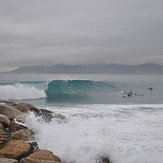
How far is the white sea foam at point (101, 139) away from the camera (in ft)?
18.9

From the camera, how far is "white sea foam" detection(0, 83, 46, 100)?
22.9m

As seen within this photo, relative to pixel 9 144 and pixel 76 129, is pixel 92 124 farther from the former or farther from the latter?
pixel 9 144

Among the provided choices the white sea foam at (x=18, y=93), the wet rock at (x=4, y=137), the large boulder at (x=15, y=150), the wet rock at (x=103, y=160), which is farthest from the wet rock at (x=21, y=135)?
the white sea foam at (x=18, y=93)

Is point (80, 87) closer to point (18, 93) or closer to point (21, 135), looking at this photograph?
point (18, 93)

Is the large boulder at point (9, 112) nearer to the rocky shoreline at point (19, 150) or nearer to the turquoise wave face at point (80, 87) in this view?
the rocky shoreline at point (19, 150)

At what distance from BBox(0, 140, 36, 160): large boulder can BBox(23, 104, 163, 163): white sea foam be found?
101cm

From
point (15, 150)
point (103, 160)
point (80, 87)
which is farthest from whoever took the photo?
point (80, 87)

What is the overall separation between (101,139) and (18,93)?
18403mm

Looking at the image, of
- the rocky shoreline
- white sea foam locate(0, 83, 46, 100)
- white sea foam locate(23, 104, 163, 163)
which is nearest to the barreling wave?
white sea foam locate(0, 83, 46, 100)

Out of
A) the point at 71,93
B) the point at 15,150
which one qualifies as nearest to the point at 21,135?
the point at 15,150

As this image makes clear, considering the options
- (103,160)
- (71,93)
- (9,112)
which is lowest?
(103,160)

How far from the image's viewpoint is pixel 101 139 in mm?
7223

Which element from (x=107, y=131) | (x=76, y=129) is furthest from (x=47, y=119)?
(x=107, y=131)

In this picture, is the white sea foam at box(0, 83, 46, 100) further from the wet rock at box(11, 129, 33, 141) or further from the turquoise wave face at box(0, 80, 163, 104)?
the wet rock at box(11, 129, 33, 141)
